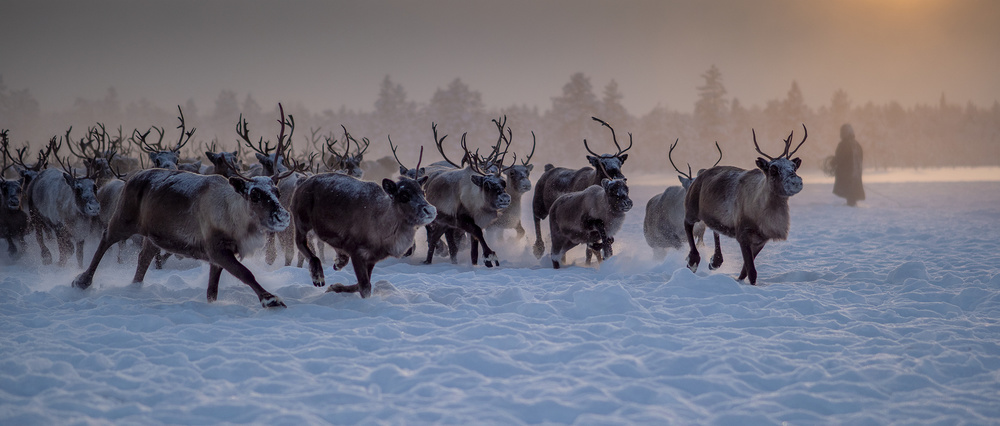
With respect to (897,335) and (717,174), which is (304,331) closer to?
(897,335)

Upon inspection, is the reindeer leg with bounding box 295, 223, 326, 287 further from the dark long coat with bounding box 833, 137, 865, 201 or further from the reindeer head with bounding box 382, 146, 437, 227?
the dark long coat with bounding box 833, 137, 865, 201

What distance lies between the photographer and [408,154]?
56656mm

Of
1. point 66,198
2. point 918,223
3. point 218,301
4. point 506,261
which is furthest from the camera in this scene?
point 918,223

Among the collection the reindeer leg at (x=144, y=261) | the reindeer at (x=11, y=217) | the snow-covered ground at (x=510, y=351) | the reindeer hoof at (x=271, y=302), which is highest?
the reindeer at (x=11, y=217)

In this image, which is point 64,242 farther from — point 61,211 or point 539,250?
point 539,250

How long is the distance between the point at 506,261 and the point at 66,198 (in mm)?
6944

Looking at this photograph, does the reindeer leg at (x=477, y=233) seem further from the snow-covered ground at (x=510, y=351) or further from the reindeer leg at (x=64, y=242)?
the reindeer leg at (x=64, y=242)

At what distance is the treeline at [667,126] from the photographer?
53562mm

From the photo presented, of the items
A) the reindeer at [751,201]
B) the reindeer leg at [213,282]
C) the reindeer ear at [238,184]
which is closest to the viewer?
the reindeer ear at [238,184]

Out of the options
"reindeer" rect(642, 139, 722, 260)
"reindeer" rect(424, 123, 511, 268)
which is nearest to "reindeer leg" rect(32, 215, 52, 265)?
"reindeer" rect(424, 123, 511, 268)

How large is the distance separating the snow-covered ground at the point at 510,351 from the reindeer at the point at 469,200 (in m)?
1.61

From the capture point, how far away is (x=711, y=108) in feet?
183

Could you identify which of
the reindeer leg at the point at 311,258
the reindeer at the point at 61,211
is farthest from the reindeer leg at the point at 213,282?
the reindeer at the point at 61,211

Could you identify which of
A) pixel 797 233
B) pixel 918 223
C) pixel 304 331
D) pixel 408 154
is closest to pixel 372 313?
pixel 304 331
